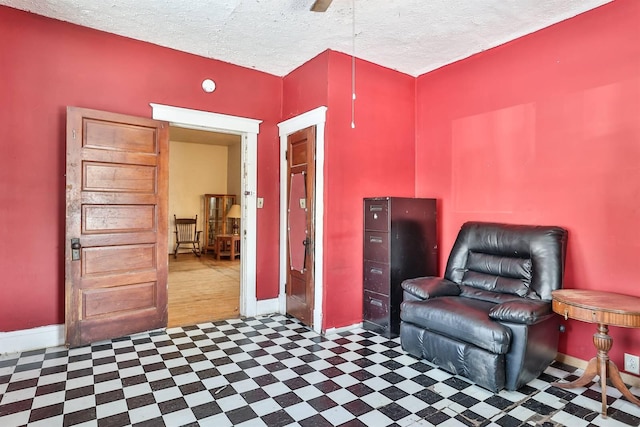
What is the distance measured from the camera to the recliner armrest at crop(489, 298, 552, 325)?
7.60ft

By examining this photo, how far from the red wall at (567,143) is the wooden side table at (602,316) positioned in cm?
47

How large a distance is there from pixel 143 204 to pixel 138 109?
954 millimetres

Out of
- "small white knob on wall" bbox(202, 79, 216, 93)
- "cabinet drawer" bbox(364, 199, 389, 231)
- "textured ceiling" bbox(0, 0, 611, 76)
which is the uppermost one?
"textured ceiling" bbox(0, 0, 611, 76)

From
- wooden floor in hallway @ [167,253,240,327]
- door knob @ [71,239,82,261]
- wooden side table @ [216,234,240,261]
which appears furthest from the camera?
wooden side table @ [216,234,240,261]

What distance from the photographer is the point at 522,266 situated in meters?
2.83

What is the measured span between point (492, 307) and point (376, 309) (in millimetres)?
1213

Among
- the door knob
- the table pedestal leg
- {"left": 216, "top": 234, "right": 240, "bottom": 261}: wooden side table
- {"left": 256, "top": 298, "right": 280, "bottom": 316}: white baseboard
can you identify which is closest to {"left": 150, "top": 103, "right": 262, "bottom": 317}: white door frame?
{"left": 256, "top": 298, "right": 280, "bottom": 316}: white baseboard

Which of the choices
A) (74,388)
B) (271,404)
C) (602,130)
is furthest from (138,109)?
(602,130)

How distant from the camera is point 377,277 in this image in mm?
3574

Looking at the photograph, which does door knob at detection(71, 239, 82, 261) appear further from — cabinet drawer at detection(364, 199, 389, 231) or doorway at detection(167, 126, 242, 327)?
doorway at detection(167, 126, 242, 327)

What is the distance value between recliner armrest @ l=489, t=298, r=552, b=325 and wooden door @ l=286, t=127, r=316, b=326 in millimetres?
1828

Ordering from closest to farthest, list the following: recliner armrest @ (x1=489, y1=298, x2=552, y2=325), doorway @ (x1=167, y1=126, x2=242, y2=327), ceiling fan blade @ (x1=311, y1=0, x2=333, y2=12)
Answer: ceiling fan blade @ (x1=311, y1=0, x2=333, y2=12) < recliner armrest @ (x1=489, y1=298, x2=552, y2=325) < doorway @ (x1=167, y1=126, x2=242, y2=327)

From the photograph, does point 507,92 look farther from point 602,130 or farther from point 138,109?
point 138,109

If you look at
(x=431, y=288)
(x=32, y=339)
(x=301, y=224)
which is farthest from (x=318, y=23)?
(x=32, y=339)
